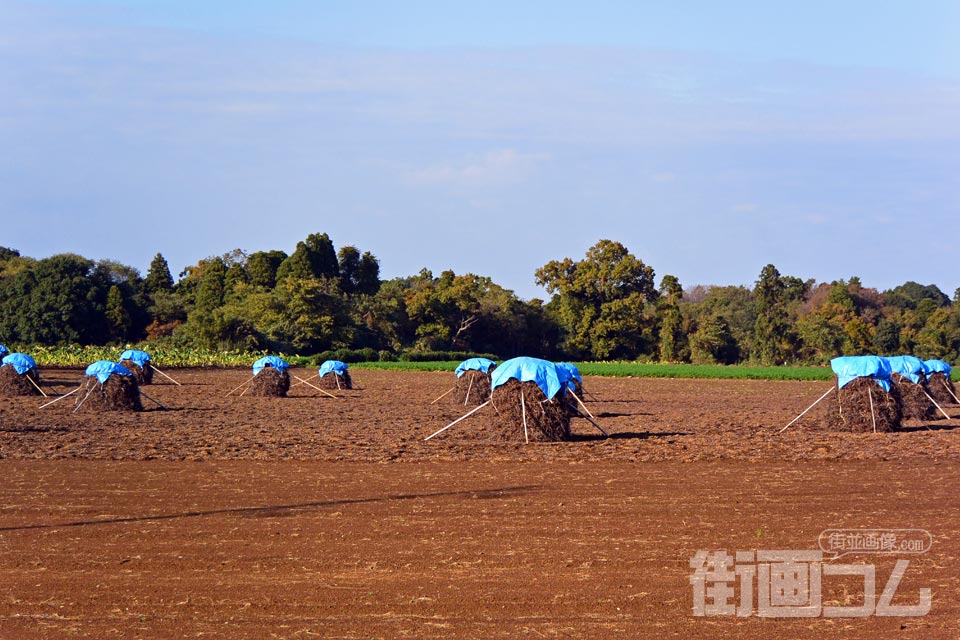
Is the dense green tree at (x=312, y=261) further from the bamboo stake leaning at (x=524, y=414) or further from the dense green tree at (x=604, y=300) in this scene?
the bamboo stake leaning at (x=524, y=414)

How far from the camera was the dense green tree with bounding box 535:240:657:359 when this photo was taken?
85250mm

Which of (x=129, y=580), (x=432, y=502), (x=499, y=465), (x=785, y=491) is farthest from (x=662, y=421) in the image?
(x=129, y=580)

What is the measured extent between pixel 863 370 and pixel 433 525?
14.8m

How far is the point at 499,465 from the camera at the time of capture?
17.2 meters

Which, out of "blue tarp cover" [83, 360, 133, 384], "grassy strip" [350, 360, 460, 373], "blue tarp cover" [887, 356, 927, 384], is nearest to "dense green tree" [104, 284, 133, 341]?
"grassy strip" [350, 360, 460, 373]

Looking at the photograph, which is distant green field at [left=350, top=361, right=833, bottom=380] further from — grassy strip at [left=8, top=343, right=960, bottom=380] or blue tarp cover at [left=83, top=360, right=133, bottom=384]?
blue tarp cover at [left=83, top=360, right=133, bottom=384]

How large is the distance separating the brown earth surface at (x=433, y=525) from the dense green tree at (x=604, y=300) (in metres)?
61.7

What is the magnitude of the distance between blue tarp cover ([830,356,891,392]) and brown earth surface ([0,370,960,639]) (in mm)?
1442

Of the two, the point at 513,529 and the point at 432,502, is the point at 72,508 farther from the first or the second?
the point at 513,529

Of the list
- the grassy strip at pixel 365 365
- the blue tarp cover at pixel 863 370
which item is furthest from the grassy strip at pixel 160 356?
the blue tarp cover at pixel 863 370

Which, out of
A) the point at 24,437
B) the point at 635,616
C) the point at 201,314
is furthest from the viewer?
the point at 201,314

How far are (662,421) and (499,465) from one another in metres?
10.5

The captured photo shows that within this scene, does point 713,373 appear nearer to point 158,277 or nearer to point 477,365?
point 477,365

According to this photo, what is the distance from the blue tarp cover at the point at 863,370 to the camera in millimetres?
23047
